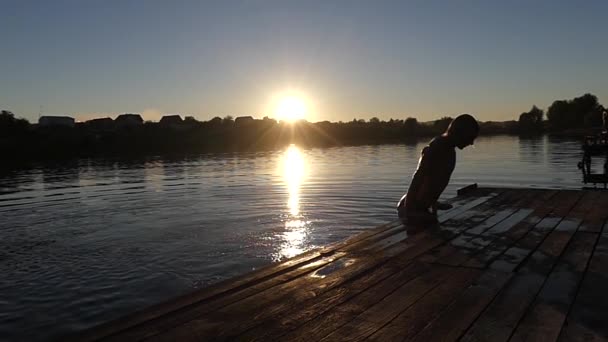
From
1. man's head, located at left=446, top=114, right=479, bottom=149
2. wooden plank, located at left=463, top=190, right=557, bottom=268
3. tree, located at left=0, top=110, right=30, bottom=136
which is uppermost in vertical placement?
tree, located at left=0, top=110, right=30, bottom=136

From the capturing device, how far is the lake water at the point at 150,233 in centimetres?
686

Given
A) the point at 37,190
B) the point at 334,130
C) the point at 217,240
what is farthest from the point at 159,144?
the point at 217,240

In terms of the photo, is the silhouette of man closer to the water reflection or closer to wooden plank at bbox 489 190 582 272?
wooden plank at bbox 489 190 582 272

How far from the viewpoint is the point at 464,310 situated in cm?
356

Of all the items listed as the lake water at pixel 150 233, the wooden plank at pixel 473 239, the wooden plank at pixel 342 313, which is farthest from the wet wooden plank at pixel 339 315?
the lake water at pixel 150 233

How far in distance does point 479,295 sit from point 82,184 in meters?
25.5

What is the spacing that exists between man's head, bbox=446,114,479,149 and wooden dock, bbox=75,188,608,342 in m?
1.54

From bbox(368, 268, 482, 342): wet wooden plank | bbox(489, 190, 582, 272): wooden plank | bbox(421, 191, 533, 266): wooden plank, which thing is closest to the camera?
bbox(368, 268, 482, 342): wet wooden plank

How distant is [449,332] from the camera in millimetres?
3182

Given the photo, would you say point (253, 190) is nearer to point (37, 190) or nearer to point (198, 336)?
point (37, 190)

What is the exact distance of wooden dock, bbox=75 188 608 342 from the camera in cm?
324

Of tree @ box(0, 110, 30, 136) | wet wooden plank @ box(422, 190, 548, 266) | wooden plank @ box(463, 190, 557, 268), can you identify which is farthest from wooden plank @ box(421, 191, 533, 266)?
tree @ box(0, 110, 30, 136)

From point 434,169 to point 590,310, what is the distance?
4.00m

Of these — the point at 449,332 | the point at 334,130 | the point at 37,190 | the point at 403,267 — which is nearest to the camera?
the point at 449,332
